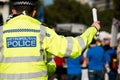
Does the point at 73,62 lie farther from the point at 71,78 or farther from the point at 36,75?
the point at 36,75

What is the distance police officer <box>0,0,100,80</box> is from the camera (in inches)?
202

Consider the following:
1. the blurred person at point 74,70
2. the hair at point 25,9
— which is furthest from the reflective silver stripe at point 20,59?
the blurred person at point 74,70

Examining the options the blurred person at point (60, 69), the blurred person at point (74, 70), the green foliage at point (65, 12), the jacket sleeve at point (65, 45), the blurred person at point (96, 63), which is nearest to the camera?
the jacket sleeve at point (65, 45)

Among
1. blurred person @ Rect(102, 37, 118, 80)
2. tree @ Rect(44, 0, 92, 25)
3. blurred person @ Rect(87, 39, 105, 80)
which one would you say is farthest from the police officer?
tree @ Rect(44, 0, 92, 25)

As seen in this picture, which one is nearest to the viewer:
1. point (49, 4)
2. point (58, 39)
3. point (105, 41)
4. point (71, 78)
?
point (58, 39)

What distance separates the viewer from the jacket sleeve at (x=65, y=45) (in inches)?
201

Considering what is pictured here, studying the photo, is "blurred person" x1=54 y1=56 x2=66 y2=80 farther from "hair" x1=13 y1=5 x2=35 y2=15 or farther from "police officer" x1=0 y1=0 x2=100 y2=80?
"police officer" x1=0 y1=0 x2=100 y2=80

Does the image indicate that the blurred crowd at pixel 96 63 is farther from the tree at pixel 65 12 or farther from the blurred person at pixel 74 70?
the tree at pixel 65 12

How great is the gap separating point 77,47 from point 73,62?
8.78 meters

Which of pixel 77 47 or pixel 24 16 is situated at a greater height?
pixel 24 16

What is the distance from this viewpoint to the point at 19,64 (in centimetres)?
512

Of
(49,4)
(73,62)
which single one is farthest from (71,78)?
(49,4)

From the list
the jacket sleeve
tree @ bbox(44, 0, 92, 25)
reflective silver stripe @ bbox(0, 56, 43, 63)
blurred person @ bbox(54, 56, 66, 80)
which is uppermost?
tree @ bbox(44, 0, 92, 25)

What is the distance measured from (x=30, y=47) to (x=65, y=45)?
349mm
